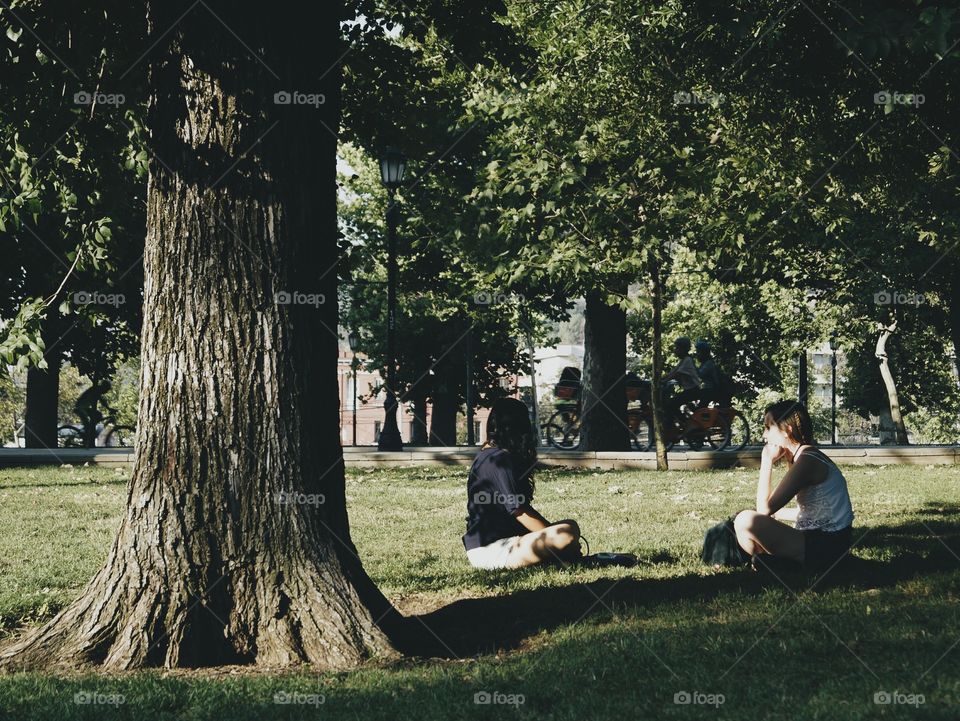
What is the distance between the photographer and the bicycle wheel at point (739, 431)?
18.5 metres

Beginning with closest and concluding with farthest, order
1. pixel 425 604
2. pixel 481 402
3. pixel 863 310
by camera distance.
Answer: pixel 425 604 → pixel 863 310 → pixel 481 402

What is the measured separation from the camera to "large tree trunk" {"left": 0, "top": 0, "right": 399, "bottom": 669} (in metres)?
5.01

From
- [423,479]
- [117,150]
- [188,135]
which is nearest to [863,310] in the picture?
[423,479]

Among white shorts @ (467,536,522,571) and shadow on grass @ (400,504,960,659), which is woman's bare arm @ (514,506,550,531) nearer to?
white shorts @ (467,536,522,571)

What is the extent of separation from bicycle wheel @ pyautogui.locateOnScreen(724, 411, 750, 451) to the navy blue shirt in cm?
1180

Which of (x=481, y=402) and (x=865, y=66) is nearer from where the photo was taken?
(x=865, y=66)

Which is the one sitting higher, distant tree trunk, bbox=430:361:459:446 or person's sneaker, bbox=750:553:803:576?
distant tree trunk, bbox=430:361:459:446

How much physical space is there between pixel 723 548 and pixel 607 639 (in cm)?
230

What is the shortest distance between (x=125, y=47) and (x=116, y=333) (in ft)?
64.1

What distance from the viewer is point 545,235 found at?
15.0 m

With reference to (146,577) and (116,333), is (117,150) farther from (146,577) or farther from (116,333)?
(116,333)

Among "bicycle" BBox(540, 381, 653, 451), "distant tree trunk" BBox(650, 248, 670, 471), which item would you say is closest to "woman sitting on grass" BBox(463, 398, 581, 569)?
"distant tree trunk" BBox(650, 248, 670, 471)

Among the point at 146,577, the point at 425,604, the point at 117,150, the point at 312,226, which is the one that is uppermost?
the point at 117,150

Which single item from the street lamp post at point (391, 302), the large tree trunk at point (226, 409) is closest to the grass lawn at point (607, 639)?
the large tree trunk at point (226, 409)
